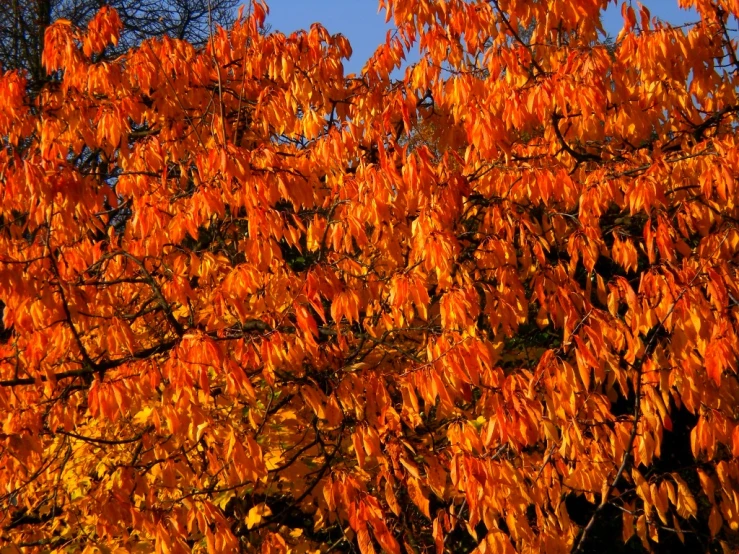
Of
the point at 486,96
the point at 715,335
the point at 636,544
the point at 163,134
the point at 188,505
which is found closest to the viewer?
the point at 715,335

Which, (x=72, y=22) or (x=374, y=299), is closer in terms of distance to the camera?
(x=374, y=299)

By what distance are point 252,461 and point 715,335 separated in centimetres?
217

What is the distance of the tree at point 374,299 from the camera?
3.42m

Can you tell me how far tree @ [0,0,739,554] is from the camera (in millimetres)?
3424

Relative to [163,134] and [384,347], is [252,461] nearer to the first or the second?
[384,347]

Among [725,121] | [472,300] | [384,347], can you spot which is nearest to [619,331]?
[472,300]

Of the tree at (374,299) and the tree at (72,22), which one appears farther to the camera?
the tree at (72,22)

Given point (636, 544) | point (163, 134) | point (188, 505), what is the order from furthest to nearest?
point (636, 544) → point (163, 134) → point (188, 505)

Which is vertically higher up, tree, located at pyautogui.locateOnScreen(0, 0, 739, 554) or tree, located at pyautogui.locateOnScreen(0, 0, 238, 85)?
tree, located at pyautogui.locateOnScreen(0, 0, 238, 85)

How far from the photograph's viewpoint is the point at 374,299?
4234 mm

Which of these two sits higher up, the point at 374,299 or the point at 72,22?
the point at 72,22

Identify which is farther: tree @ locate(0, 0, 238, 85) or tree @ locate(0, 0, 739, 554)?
tree @ locate(0, 0, 238, 85)

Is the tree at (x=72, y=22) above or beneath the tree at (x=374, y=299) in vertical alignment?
above

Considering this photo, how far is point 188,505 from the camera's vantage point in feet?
11.2
